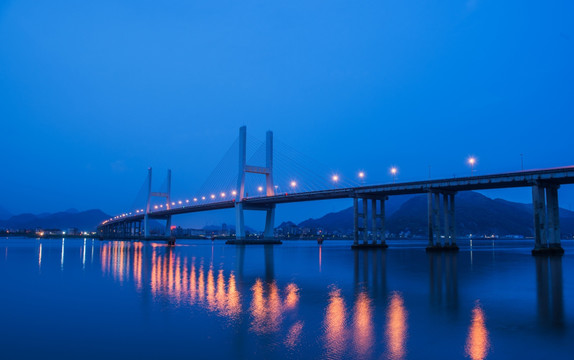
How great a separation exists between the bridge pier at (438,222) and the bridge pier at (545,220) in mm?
12126

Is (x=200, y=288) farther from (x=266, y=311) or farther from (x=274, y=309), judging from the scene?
(x=266, y=311)

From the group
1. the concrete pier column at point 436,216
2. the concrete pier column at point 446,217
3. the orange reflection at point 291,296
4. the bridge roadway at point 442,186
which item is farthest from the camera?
the concrete pier column at point 446,217

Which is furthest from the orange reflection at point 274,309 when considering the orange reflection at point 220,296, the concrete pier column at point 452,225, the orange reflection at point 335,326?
the concrete pier column at point 452,225

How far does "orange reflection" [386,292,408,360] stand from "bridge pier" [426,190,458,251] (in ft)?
144

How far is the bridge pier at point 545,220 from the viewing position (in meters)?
43.2

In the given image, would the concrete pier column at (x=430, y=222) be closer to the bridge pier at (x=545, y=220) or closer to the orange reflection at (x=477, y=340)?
the bridge pier at (x=545, y=220)

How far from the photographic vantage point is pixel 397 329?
976 centimetres

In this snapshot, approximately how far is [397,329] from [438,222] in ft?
163

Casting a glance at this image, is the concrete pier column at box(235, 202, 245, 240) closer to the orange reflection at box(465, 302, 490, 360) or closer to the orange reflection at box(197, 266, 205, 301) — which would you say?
the orange reflection at box(197, 266, 205, 301)

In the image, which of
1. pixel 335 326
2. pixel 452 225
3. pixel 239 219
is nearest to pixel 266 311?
pixel 335 326

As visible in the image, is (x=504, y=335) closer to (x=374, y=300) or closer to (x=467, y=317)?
(x=467, y=317)

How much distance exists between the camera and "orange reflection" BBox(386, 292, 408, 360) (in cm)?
797

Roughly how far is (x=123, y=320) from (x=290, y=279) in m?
11.2

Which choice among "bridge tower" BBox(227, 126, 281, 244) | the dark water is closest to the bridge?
"bridge tower" BBox(227, 126, 281, 244)
